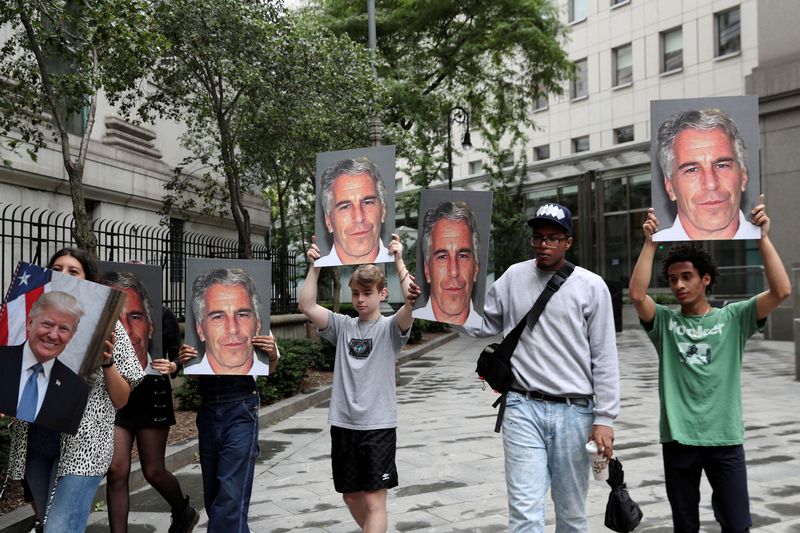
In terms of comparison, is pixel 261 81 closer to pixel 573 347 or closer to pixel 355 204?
pixel 355 204

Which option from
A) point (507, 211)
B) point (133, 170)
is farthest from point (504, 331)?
point (507, 211)

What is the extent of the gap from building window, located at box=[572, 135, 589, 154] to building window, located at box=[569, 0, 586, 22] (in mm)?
5884

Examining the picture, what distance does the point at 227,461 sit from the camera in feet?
15.0

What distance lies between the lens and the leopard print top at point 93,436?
11.7ft

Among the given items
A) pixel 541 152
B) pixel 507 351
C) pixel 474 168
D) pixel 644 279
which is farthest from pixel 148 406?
pixel 474 168

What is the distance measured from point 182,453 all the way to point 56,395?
4.78 meters

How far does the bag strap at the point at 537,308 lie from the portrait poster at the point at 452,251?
0.43 metres

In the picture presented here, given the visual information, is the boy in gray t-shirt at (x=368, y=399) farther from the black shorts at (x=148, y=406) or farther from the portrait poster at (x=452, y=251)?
the black shorts at (x=148, y=406)

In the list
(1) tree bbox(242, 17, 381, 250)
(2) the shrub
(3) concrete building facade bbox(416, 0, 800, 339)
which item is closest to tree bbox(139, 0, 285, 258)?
(1) tree bbox(242, 17, 381, 250)

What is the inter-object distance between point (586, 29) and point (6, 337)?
A: 39.2m

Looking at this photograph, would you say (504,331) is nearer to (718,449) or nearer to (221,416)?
(718,449)

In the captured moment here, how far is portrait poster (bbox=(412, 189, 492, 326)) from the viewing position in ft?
14.6

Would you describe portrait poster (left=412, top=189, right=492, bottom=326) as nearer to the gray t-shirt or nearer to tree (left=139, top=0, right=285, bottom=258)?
the gray t-shirt

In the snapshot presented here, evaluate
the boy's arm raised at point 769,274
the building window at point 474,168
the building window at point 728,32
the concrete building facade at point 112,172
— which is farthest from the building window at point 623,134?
the boy's arm raised at point 769,274
